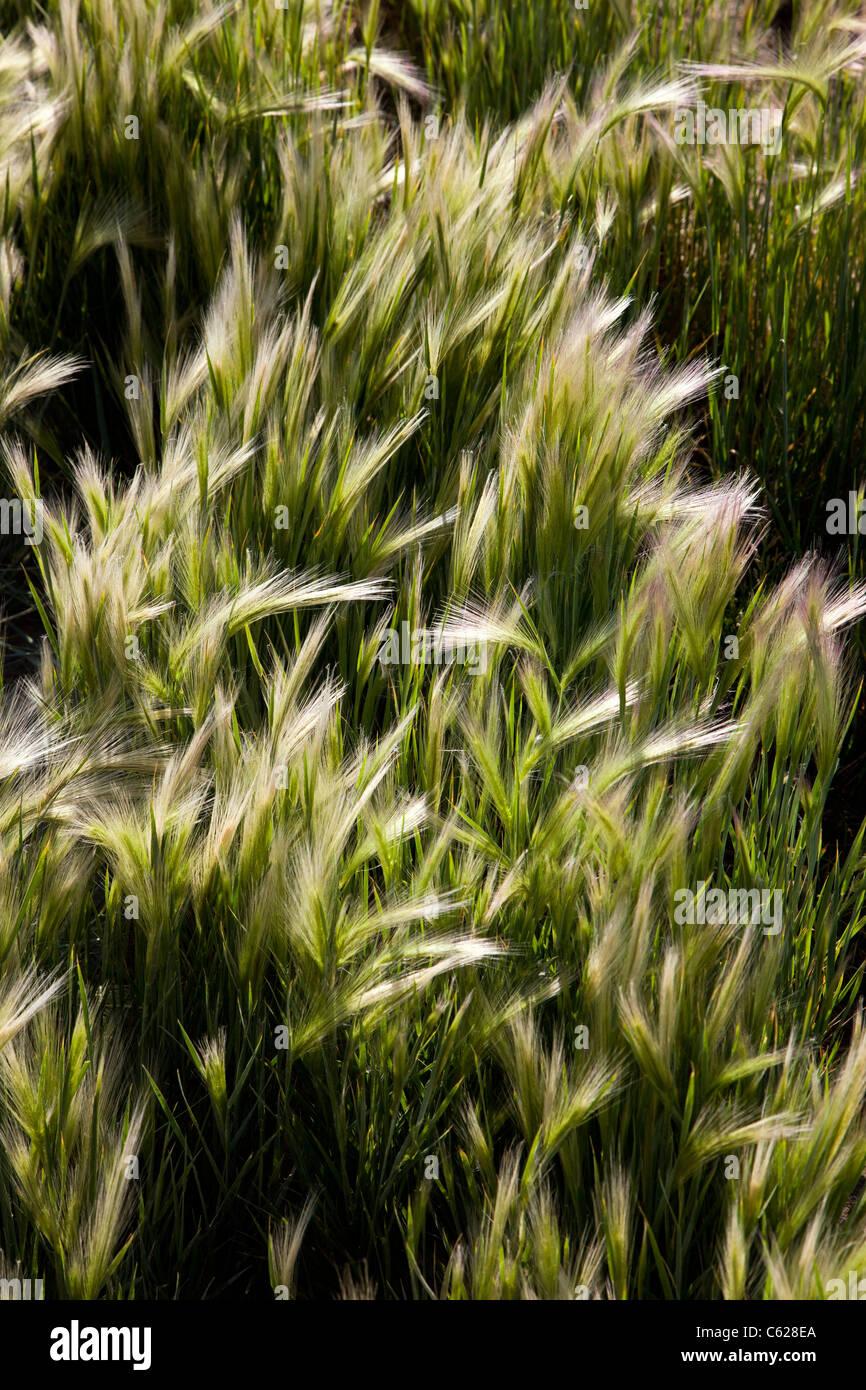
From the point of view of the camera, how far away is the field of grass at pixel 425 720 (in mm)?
1031

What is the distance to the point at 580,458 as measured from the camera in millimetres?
1366

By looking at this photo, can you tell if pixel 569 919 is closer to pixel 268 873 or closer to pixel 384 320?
pixel 268 873

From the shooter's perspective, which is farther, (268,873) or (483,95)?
(483,95)

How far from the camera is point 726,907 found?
111cm

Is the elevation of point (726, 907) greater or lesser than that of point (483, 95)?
lesser

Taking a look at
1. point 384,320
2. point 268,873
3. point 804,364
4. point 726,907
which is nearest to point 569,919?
point 726,907

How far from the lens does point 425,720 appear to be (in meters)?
1.33

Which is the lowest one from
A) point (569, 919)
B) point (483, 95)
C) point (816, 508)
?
point (569, 919)

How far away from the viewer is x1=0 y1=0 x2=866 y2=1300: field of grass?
103 cm

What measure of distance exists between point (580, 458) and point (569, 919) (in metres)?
0.56

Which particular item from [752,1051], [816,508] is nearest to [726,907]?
[752,1051]
